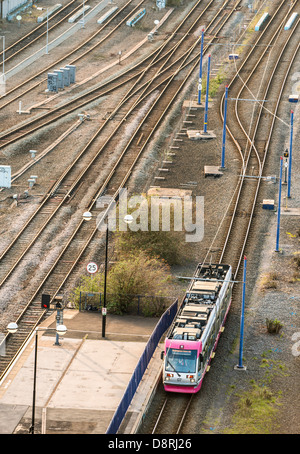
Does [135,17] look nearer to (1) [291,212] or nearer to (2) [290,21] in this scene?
(2) [290,21]

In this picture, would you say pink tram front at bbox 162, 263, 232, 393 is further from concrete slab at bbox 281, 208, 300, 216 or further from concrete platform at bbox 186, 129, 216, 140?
concrete platform at bbox 186, 129, 216, 140

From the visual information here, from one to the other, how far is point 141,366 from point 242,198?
25018mm

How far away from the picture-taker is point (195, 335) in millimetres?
42844

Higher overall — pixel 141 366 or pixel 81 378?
pixel 141 366

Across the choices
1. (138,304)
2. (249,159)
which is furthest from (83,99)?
(138,304)

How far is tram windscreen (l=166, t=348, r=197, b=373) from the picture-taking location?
42375 mm

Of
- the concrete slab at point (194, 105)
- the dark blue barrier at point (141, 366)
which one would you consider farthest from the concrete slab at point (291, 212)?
the concrete slab at point (194, 105)

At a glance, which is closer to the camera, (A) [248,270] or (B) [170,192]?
(A) [248,270]

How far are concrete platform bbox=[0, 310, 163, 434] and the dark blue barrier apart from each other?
1.53 feet

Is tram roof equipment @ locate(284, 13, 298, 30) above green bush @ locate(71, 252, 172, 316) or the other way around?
above

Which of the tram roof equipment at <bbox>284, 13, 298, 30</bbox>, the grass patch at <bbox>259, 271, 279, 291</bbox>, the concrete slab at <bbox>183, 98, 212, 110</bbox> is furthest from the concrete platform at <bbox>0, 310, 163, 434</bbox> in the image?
the tram roof equipment at <bbox>284, 13, 298, 30</bbox>

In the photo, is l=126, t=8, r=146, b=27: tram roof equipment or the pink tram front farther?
l=126, t=8, r=146, b=27: tram roof equipment

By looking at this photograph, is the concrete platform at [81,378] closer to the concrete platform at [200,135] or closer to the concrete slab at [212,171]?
the concrete slab at [212,171]

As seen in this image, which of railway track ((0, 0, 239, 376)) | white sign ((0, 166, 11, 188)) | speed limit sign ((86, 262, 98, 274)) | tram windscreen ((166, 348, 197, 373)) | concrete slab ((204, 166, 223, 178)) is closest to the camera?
tram windscreen ((166, 348, 197, 373))
